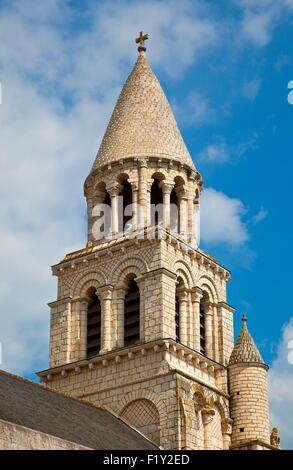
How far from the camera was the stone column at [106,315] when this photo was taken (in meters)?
48.1

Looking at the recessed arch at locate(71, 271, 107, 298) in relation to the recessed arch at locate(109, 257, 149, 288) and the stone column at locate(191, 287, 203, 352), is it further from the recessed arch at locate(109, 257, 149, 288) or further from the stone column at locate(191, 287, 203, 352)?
the stone column at locate(191, 287, 203, 352)

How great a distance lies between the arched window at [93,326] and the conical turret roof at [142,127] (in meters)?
6.54

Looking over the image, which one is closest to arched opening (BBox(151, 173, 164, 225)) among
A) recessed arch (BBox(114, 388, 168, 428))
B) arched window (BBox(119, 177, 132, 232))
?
arched window (BBox(119, 177, 132, 232))

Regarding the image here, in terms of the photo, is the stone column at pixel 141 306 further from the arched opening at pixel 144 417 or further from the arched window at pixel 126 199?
the arched window at pixel 126 199

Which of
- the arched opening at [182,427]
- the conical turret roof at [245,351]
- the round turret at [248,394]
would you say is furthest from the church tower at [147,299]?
the conical turret roof at [245,351]

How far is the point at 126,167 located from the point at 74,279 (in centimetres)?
564

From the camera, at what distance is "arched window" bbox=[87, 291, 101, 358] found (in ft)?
161

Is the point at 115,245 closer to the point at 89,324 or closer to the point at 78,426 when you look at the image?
the point at 89,324

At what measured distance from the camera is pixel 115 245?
49.6 meters

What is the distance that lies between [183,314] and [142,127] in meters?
9.36

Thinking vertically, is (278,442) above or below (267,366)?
below

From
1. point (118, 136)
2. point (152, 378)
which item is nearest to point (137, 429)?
point (152, 378)
